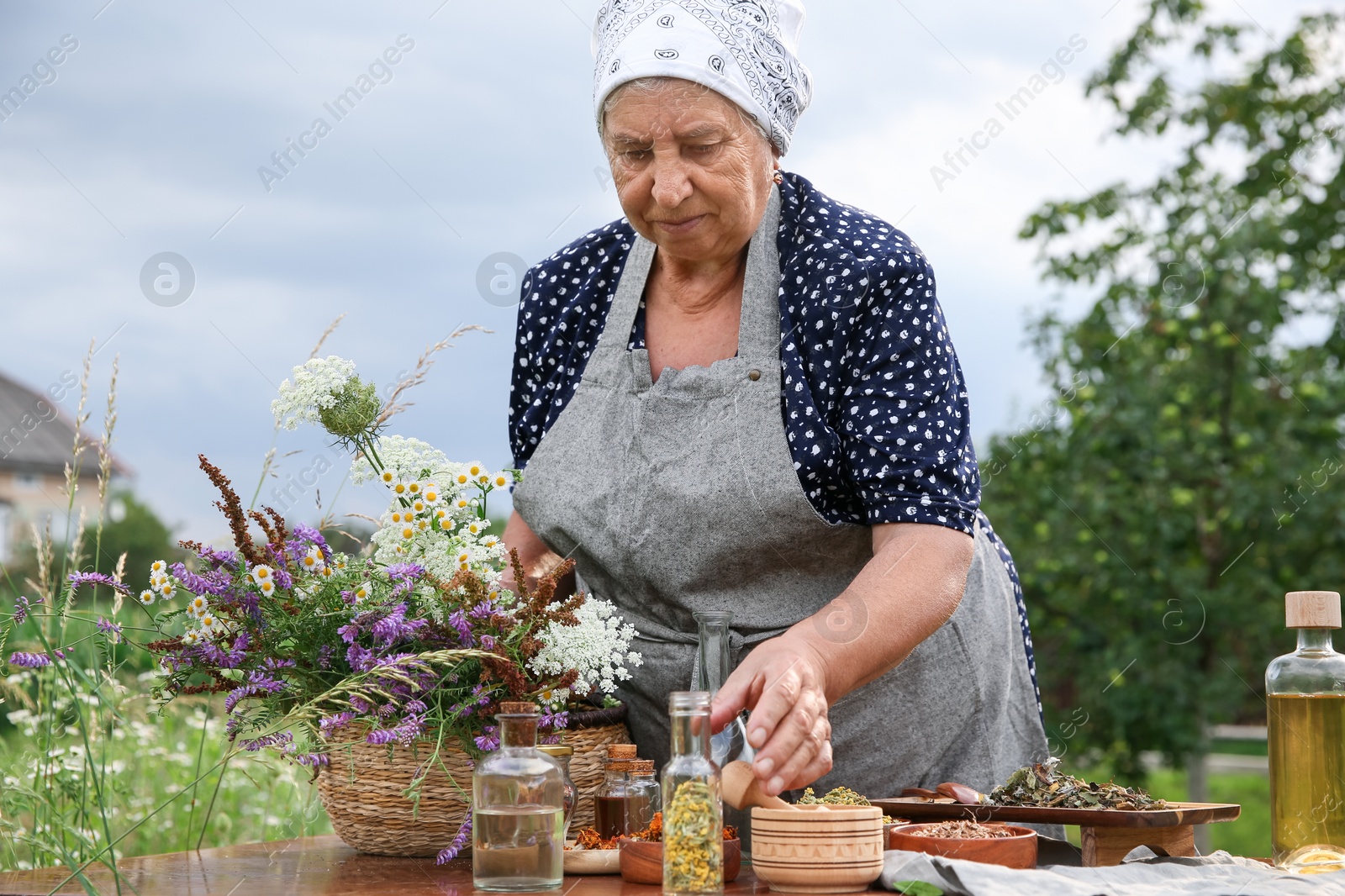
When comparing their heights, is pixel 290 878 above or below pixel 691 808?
below

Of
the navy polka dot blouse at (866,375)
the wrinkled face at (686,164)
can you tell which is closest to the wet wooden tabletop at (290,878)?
the navy polka dot blouse at (866,375)

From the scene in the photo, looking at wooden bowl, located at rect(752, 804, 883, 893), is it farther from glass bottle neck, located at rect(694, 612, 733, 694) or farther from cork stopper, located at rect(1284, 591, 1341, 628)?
cork stopper, located at rect(1284, 591, 1341, 628)

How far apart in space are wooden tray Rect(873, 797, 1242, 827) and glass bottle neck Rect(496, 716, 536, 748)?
524 millimetres

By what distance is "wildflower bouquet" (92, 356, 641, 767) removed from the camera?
5.31ft

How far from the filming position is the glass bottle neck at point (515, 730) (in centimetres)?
148

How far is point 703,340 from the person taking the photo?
7.13ft

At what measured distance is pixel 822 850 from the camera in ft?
4.62

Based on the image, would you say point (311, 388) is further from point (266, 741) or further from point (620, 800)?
point (620, 800)

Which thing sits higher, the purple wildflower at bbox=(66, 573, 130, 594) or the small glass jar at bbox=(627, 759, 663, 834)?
the purple wildflower at bbox=(66, 573, 130, 594)

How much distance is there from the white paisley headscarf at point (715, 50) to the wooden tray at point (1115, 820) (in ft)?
3.54

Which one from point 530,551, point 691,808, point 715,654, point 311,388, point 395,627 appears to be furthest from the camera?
point 530,551

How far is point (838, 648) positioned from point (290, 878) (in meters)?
0.76

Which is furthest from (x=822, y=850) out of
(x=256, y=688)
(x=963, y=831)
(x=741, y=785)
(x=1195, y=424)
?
(x=1195, y=424)

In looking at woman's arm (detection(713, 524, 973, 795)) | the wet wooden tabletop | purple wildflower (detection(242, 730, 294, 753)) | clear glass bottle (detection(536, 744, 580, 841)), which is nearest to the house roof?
the wet wooden tabletop
